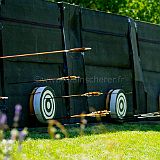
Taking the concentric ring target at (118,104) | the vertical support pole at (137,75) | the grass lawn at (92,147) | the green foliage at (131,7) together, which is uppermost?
the green foliage at (131,7)

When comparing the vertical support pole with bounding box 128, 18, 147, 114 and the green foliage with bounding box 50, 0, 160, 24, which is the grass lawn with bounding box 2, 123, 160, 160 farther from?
the green foliage with bounding box 50, 0, 160, 24

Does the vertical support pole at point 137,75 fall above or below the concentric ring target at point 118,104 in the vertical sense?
above

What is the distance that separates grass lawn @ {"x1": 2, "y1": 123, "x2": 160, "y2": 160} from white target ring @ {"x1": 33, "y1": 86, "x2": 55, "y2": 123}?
51 cm

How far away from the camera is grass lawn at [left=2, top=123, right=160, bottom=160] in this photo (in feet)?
21.5

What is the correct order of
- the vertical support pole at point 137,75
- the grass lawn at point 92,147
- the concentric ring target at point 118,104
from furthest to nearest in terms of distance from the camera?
the vertical support pole at point 137,75, the concentric ring target at point 118,104, the grass lawn at point 92,147

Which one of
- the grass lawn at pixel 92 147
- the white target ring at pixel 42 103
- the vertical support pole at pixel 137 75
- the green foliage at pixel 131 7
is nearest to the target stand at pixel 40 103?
the white target ring at pixel 42 103

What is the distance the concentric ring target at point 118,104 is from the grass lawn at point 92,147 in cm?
248

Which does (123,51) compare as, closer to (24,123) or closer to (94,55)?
(94,55)

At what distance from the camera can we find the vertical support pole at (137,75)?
13.6 metres

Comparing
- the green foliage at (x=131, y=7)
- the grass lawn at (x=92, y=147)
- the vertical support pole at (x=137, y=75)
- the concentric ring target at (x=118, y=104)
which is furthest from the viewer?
the green foliage at (x=131, y=7)

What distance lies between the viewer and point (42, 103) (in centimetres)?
988

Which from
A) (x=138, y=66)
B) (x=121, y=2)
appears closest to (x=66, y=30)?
(x=138, y=66)

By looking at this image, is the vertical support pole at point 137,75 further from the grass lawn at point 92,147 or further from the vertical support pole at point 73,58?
the grass lawn at point 92,147

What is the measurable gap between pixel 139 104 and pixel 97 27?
8.16 feet
